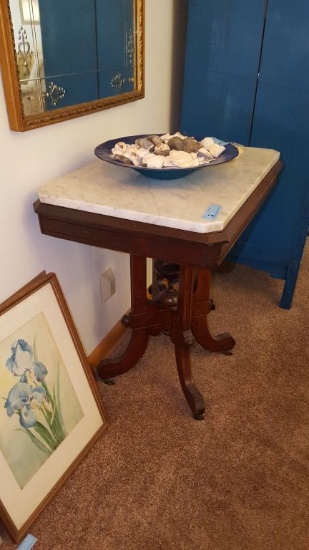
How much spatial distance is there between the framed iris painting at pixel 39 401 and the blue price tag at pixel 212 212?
54cm

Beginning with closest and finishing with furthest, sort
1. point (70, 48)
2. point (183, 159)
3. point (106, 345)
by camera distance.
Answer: point (183, 159) → point (70, 48) → point (106, 345)

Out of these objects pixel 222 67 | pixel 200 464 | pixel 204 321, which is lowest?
pixel 200 464

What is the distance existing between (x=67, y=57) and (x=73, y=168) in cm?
32

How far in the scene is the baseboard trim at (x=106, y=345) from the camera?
1.75 m

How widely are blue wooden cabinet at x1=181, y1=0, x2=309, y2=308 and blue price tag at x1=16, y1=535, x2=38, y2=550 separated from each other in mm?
1505

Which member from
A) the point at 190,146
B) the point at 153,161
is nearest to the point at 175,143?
the point at 190,146

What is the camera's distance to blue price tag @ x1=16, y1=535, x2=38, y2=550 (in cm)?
114

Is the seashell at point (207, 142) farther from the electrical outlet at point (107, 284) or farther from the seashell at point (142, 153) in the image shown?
the electrical outlet at point (107, 284)

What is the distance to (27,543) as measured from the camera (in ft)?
3.78

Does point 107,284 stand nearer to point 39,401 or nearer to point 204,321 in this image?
point 204,321

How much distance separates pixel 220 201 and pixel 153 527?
2.98 feet

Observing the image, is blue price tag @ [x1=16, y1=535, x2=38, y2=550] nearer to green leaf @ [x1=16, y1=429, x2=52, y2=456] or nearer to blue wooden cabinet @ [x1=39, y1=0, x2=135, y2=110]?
green leaf @ [x1=16, y1=429, x2=52, y2=456]

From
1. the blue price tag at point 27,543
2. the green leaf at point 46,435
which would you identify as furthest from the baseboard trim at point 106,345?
the blue price tag at point 27,543

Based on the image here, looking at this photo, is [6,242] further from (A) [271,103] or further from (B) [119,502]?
(A) [271,103]
